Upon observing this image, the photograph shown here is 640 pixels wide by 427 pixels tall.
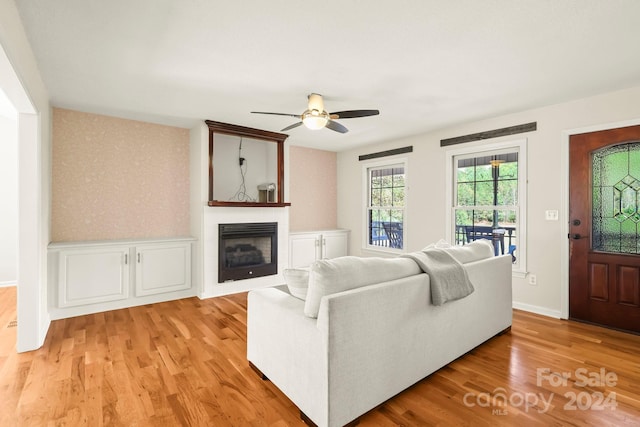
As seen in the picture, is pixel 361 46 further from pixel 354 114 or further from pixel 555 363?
pixel 555 363

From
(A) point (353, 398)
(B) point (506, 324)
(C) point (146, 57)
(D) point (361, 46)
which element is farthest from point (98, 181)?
(B) point (506, 324)

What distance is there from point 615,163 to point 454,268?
2.35m

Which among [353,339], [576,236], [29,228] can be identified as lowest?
[353,339]

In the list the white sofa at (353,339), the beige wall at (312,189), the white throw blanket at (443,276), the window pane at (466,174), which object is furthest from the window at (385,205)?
the white sofa at (353,339)

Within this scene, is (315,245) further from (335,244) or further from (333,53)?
(333,53)

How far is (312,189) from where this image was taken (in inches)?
239

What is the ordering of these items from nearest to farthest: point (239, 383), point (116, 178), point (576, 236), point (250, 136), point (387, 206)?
point (239, 383) → point (576, 236) → point (116, 178) → point (250, 136) → point (387, 206)

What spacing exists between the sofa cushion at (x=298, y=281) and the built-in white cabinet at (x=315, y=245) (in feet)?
10.7

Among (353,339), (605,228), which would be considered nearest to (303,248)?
(353,339)

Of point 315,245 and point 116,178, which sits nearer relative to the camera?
point 116,178

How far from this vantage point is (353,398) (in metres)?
1.69

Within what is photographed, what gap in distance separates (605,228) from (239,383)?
3807mm

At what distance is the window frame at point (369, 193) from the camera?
5.09m

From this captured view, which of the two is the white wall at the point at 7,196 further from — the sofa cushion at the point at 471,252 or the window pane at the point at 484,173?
the window pane at the point at 484,173
